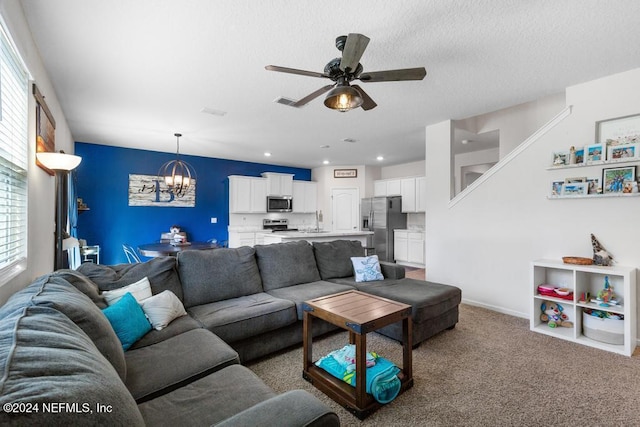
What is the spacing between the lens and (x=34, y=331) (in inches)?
34.2

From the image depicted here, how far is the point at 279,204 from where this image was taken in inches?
299

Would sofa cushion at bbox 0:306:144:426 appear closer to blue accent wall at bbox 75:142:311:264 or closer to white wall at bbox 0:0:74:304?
white wall at bbox 0:0:74:304

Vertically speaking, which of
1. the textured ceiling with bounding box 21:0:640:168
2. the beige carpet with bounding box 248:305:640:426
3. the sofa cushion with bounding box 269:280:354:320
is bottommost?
the beige carpet with bounding box 248:305:640:426

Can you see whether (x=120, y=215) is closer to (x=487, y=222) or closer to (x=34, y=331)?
(x=34, y=331)

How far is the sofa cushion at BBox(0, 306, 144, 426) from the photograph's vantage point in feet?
1.92

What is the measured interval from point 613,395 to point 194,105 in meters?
4.73

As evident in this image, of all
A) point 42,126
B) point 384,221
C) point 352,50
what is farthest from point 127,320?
point 384,221

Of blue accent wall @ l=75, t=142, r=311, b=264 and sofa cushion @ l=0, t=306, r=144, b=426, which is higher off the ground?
blue accent wall @ l=75, t=142, r=311, b=264

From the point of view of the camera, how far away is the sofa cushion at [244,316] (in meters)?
2.23

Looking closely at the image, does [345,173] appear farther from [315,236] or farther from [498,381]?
[498,381]

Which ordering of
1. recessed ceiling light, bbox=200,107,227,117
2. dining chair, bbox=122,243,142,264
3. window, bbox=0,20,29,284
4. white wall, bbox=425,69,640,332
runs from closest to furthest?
1. window, bbox=0,20,29,284
2. white wall, bbox=425,69,640,332
3. recessed ceiling light, bbox=200,107,227,117
4. dining chair, bbox=122,243,142,264

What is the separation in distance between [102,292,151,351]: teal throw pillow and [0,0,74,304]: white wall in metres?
0.52

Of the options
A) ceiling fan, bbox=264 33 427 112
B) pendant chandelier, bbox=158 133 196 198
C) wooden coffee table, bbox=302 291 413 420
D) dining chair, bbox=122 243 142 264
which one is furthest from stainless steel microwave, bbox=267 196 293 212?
ceiling fan, bbox=264 33 427 112

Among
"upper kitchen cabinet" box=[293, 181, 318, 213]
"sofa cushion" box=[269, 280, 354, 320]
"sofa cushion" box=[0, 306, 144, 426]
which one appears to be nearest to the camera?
"sofa cushion" box=[0, 306, 144, 426]
